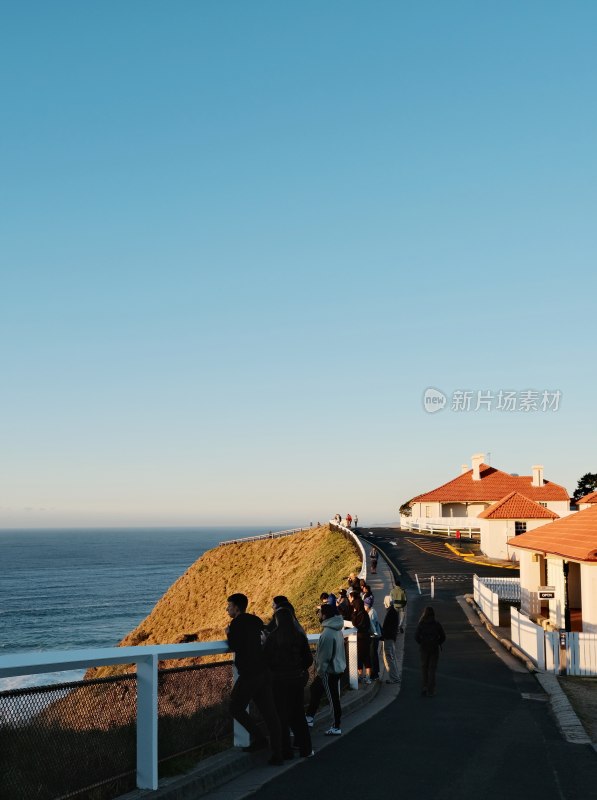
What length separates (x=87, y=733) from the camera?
6582 millimetres

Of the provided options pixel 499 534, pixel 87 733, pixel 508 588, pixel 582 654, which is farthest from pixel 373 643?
pixel 499 534

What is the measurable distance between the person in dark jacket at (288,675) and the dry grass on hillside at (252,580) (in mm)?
31135

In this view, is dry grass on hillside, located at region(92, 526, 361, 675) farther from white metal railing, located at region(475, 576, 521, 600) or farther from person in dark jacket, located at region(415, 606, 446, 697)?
person in dark jacket, located at region(415, 606, 446, 697)

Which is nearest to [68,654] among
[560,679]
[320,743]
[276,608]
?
[276,608]

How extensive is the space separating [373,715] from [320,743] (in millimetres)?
2632

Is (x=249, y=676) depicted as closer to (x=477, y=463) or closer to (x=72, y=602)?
(x=477, y=463)

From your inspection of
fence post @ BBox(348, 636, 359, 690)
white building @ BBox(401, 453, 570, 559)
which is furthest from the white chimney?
fence post @ BBox(348, 636, 359, 690)

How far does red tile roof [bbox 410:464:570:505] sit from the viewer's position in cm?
7647

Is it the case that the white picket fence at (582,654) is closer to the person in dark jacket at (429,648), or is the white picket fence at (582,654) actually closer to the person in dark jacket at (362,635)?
the person in dark jacket at (429,648)

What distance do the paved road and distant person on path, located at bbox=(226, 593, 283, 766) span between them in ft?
1.59

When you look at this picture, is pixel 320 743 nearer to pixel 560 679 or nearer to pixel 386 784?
pixel 386 784

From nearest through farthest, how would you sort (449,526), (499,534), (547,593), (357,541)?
(547,593)
(499,534)
(357,541)
(449,526)

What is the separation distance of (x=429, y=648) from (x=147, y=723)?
28.6 feet

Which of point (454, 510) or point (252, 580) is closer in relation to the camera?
point (252, 580)
